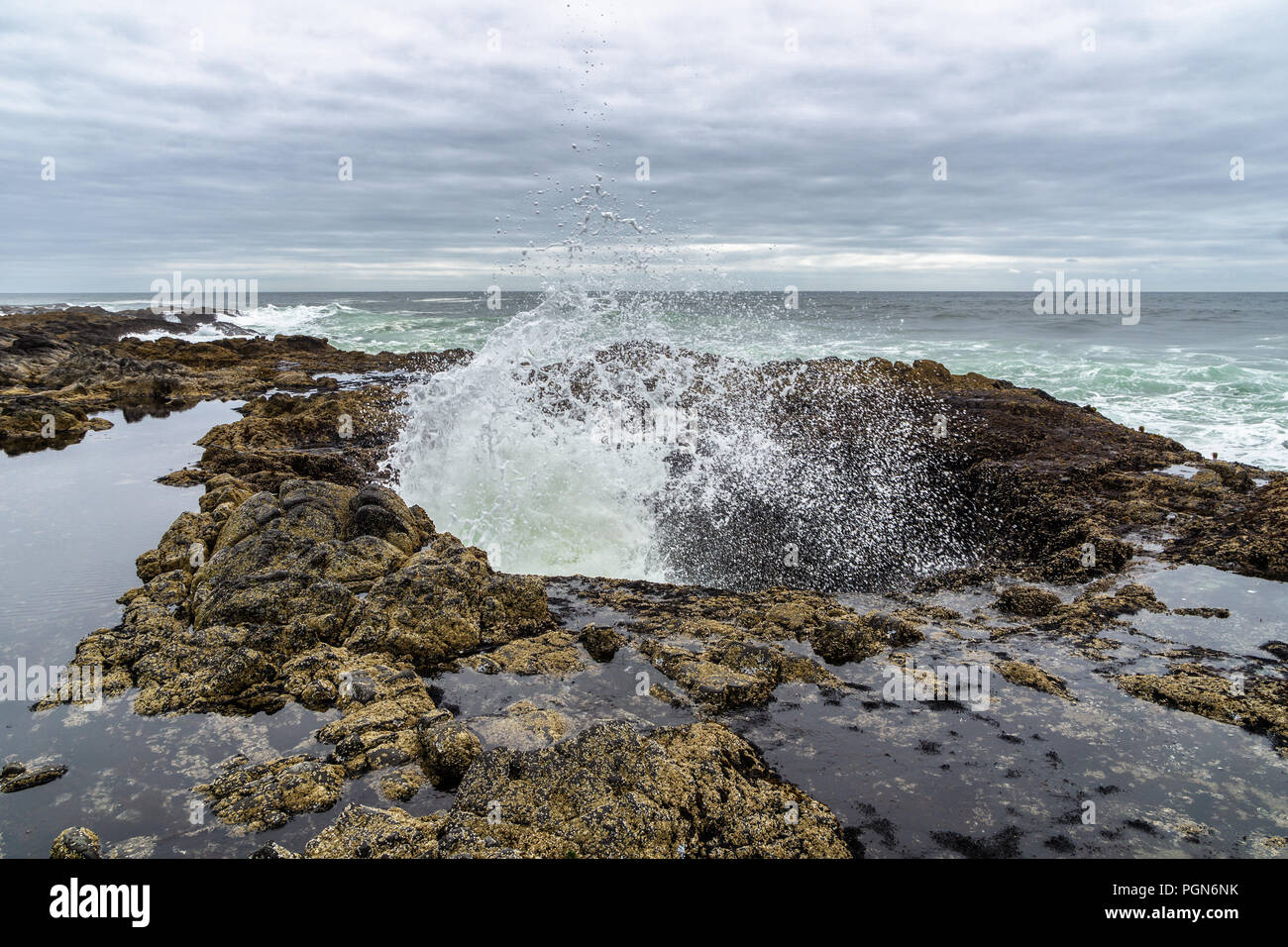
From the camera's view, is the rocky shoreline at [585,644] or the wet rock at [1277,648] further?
the wet rock at [1277,648]

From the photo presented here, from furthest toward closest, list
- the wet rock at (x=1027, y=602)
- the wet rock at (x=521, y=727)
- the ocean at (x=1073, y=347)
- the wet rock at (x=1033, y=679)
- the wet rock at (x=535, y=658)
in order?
the ocean at (x=1073, y=347), the wet rock at (x=1027, y=602), the wet rock at (x=535, y=658), the wet rock at (x=1033, y=679), the wet rock at (x=521, y=727)

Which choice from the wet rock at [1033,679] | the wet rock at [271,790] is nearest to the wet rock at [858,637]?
the wet rock at [1033,679]

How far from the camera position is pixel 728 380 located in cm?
1188

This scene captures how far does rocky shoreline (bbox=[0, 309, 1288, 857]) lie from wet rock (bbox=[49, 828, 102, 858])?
0.04 feet

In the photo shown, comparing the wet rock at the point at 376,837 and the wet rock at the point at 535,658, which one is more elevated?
the wet rock at the point at 535,658

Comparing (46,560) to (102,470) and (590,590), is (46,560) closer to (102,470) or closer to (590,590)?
(102,470)

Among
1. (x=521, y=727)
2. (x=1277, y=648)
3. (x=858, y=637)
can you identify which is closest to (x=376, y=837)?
(x=521, y=727)

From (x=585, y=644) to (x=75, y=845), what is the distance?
2.60 metres

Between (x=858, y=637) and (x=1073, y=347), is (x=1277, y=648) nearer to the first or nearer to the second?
(x=858, y=637)

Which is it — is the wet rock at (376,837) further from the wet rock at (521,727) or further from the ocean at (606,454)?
the ocean at (606,454)

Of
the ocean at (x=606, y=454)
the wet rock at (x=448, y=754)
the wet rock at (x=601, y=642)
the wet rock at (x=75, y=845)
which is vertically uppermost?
the ocean at (x=606, y=454)

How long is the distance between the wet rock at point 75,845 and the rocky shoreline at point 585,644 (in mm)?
12

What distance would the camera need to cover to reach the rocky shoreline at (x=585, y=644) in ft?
9.29

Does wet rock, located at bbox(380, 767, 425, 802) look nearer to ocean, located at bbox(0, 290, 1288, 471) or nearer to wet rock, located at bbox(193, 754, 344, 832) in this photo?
wet rock, located at bbox(193, 754, 344, 832)
